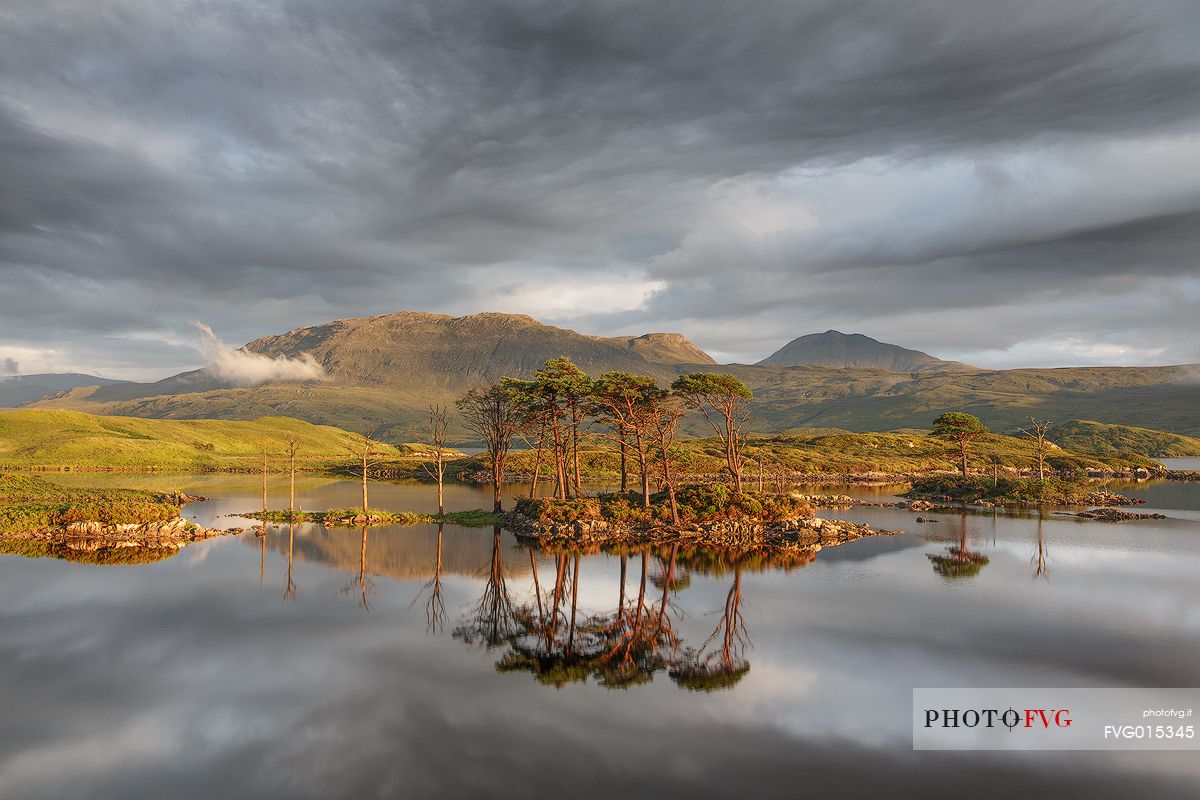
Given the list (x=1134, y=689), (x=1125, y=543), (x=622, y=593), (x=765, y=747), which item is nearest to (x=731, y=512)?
(x=622, y=593)

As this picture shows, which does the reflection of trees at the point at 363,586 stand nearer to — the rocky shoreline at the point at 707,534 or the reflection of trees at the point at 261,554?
the reflection of trees at the point at 261,554

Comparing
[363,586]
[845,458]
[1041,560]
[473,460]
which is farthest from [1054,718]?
[845,458]

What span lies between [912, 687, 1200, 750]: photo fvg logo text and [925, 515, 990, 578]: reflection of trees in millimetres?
22319

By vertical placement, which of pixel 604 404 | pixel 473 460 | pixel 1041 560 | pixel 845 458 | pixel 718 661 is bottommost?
pixel 473 460

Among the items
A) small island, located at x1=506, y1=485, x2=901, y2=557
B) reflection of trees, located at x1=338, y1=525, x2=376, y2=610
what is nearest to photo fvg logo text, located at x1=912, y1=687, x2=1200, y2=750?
reflection of trees, located at x1=338, y1=525, x2=376, y2=610

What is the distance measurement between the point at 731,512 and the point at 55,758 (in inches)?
2207

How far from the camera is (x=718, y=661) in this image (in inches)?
1115

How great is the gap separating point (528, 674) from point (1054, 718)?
18.9 metres

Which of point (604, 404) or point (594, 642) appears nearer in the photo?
point (594, 642)

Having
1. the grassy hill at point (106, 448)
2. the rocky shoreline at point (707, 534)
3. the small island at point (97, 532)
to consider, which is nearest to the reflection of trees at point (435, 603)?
the rocky shoreline at point (707, 534)

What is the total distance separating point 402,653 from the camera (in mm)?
28891

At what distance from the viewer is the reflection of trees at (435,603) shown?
33844mm

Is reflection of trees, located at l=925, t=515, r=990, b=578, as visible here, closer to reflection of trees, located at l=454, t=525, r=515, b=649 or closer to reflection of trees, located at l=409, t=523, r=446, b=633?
reflection of trees, located at l=454, t=525, r=515, b=649

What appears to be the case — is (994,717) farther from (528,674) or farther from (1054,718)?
(528,674)
